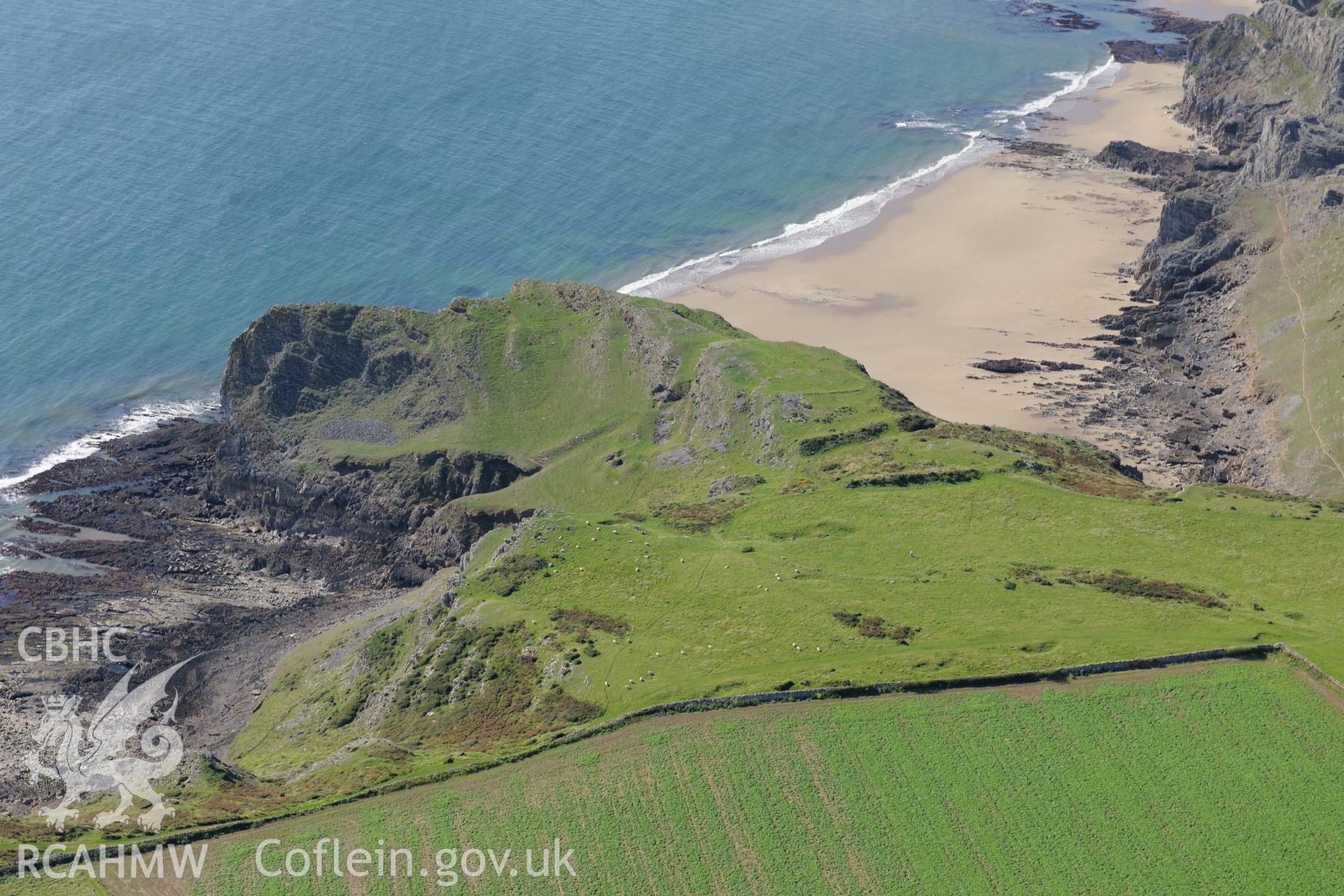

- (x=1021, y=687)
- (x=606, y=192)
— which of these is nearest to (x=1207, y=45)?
(x=606, y=192)

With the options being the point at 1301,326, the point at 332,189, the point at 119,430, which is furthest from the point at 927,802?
the point at 332,189

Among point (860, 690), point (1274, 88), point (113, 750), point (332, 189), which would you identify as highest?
point (1274, 88)

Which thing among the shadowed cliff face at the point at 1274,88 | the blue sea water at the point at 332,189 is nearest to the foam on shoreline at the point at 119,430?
the blue sea water at the point at 332,189

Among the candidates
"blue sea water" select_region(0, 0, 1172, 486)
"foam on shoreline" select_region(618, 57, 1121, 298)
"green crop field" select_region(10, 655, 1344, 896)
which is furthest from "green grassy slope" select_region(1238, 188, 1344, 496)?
"blue sea water" select_region(0, 0, 1172, 486)

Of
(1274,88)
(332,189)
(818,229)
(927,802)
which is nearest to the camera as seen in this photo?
(927,802)

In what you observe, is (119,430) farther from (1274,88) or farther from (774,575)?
(1274,88)

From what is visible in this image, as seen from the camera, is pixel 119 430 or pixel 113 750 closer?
pixel 113 750

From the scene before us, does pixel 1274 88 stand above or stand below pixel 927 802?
above

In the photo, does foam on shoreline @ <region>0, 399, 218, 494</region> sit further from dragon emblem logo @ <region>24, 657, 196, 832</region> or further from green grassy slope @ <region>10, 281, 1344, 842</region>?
dragon emblem logo @ <region>24, 657, 196, 832</region>

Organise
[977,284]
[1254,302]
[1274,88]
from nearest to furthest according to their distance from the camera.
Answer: [1254,302], [977,284], [1274,88]
